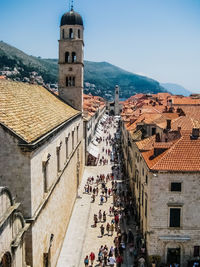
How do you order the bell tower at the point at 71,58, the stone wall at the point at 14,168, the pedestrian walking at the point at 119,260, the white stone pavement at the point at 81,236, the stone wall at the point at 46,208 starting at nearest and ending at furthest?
the stone wall at the point at 14,168
the stone wall at the point at 46,208
the pedestrian walking at the point at 119,260
the white stone pavement at the point at 81,236
the bell tower at the point at 71,58

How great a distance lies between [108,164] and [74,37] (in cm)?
2177

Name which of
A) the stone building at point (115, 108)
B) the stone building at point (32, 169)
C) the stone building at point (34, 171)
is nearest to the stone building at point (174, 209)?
the stone building at point (34, 171)

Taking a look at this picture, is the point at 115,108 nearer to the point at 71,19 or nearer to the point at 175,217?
the point at 71,19

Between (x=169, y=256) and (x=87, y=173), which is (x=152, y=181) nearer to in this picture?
(x=169, y=256)

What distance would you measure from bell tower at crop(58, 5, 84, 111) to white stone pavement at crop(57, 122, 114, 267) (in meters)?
13.9

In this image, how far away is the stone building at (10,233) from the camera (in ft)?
34.7

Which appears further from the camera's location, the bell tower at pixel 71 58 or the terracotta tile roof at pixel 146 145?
the bell tower at pixel 71 58

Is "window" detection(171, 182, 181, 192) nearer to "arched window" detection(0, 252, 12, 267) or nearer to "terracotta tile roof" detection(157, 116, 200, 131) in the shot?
"terracotta tile roof" detection(157, 116, 200, 131)

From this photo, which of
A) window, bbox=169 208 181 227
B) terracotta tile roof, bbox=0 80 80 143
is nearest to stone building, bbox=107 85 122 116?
window, bbox=169 208 181 227

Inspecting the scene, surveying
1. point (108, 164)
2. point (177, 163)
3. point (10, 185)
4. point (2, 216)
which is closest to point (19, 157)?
point (10, 185)

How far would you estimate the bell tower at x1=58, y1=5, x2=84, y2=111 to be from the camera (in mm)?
38938

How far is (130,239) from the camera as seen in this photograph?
24734mm

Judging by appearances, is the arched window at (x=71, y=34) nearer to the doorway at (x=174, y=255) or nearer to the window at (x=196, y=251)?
the doorway at (x=174, y=255)

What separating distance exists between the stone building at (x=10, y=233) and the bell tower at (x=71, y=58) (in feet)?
96.3
